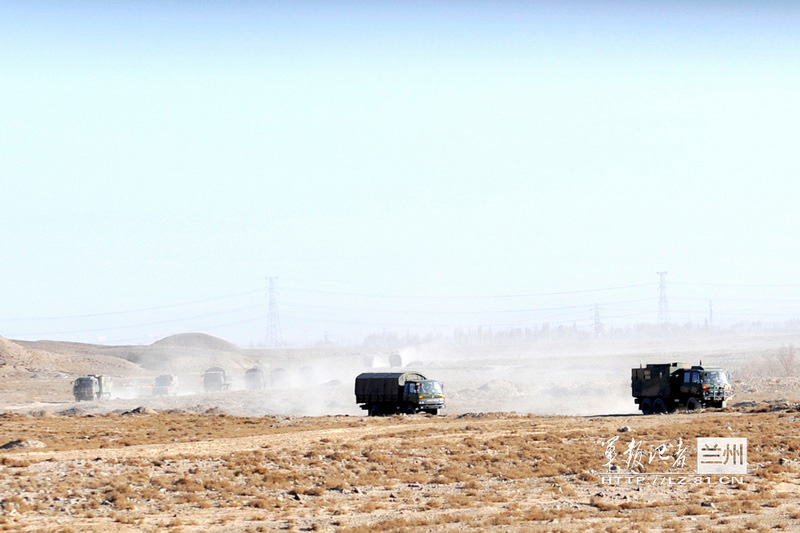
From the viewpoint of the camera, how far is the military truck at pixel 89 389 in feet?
306

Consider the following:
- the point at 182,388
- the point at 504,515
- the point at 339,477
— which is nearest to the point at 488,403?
the point at 339,477

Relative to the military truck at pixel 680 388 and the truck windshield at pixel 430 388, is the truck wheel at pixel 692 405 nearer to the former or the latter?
the military truck at pixel 680 388

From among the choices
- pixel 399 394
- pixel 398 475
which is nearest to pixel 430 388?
→ pixel 399 394

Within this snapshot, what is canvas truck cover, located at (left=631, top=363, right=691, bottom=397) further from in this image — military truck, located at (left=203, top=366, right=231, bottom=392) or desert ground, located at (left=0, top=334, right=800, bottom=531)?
military truck, located at (left=203, top=366, right=231, bottom=392)

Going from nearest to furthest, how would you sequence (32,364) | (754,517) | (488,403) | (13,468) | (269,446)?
(754,517) → (13,468) → (269,446) → (488,403) → (32,364)

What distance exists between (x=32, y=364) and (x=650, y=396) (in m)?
120

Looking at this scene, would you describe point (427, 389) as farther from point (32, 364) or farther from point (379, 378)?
point (32, 364)

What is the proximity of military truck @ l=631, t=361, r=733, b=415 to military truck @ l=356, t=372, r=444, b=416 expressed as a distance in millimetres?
12359

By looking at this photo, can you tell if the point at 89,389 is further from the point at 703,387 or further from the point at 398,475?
→ the point at 398,475

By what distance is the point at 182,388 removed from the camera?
136625 mm

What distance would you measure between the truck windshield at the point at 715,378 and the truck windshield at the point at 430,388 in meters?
15.8

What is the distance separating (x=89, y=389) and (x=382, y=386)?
4556 centimetres

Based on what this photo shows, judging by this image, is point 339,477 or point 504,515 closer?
point 504,515

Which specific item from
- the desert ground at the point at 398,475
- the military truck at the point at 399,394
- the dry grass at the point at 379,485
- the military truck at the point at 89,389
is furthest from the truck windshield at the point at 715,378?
the military truck at the point at 89,389
